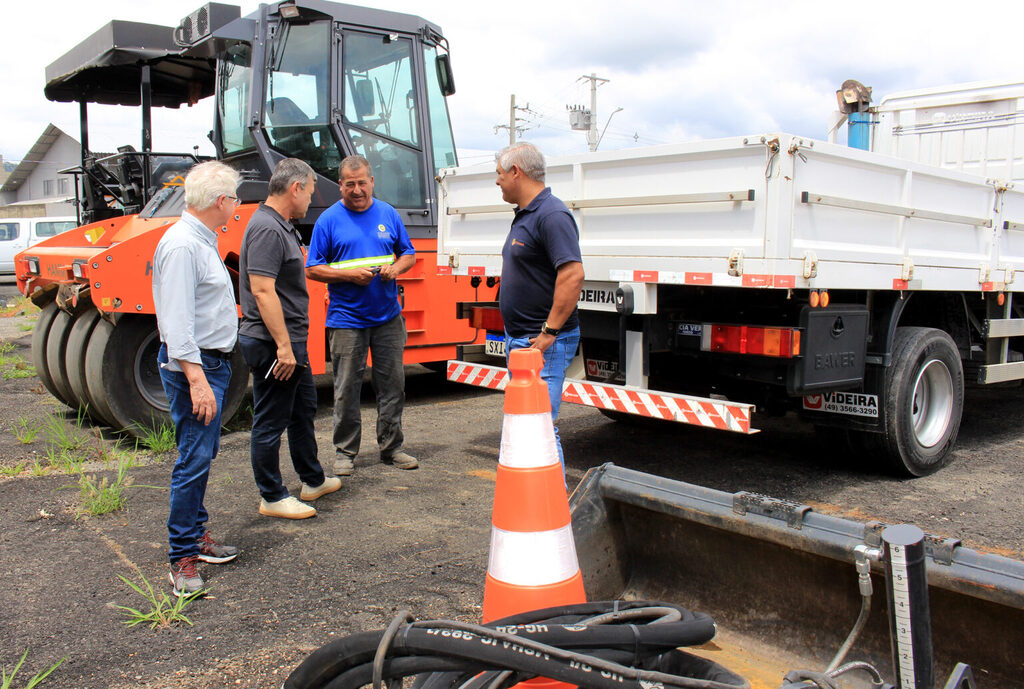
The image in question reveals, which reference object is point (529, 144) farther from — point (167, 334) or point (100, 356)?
point (100, 356)

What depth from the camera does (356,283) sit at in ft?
16.6

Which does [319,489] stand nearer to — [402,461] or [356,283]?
[402,461]

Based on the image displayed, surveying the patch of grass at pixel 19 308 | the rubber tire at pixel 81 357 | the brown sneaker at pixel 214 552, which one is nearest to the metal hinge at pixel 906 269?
the brown sneaker at pixel 214 552

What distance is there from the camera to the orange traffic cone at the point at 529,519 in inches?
91.2

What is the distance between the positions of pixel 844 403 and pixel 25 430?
6.07m

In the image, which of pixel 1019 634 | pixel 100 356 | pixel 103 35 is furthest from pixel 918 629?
pixel 103 35

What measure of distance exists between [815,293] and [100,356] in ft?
16.2

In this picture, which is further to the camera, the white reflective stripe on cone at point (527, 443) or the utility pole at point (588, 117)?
the utility pole at point (588, 117)

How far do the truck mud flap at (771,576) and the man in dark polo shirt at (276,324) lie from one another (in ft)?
6.43

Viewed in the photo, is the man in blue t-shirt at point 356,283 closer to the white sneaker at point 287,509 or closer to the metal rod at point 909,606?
the white sneaker at point 287,509

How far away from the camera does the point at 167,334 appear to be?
326 cm

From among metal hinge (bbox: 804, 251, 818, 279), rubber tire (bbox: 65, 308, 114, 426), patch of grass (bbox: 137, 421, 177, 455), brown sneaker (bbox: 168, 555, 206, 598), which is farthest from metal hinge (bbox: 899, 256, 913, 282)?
rubber tire (bbox: 65, 308, 114, 426)

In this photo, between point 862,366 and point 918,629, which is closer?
point 918,629

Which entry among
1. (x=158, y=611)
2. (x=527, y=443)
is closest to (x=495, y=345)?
(x=158, y=611)
